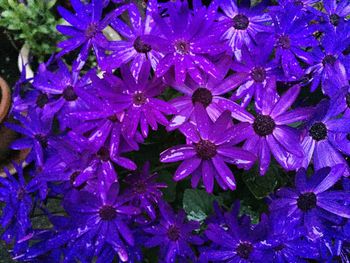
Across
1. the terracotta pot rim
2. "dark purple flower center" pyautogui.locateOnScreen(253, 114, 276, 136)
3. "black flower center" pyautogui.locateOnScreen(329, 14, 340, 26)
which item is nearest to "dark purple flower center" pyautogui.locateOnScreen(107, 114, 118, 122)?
"dark purple flower center" pyautogui.locateOnScreen(253, 114, 276, 136)

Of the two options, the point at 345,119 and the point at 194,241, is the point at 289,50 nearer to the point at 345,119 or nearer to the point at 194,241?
the point at 345,119

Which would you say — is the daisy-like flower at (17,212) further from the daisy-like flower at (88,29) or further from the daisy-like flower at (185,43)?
the daisy-like flower at (185,43)

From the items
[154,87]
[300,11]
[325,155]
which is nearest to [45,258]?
[154,87]

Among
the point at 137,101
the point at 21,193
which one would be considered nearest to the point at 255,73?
the point at 137,101

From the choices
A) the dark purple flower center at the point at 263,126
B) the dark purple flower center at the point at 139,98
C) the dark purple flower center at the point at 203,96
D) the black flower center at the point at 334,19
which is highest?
the black flower center at the point at 334,19

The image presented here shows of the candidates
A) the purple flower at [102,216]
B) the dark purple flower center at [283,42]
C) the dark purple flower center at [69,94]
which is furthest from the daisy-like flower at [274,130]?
the dark purple flower center at [69,94]
